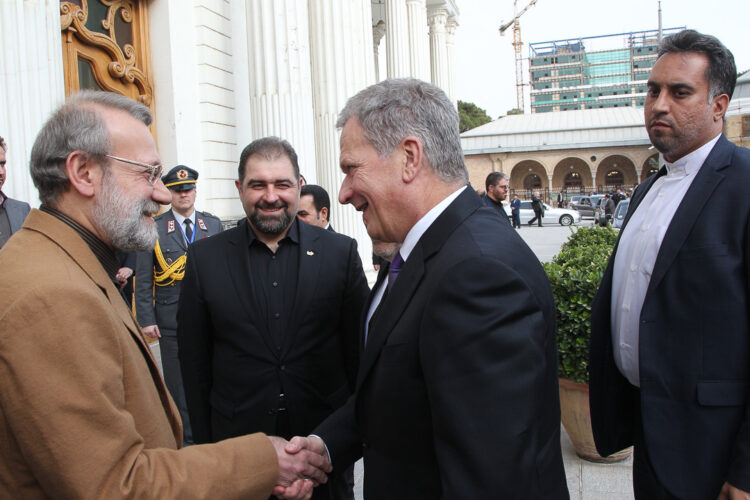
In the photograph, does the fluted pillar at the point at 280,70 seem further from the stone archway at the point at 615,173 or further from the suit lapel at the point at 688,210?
the stone archway at the point at 615,173

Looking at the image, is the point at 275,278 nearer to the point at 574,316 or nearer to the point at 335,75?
the point at 574,316

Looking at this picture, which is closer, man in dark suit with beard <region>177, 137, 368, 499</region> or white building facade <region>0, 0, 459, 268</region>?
man in dark suit with beard <region>177, 137, 368, 499</region>

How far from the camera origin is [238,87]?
8.91 meters

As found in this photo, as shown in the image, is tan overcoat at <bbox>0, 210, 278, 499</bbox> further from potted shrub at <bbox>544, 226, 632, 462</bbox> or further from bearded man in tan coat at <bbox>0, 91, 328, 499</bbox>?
potted shrub at <bbox>544, 226, 632, 462</bbox>

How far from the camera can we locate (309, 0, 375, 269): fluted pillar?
938 centimetres

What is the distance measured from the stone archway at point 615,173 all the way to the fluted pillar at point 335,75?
165ft

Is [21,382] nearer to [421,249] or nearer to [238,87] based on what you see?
[421,249]

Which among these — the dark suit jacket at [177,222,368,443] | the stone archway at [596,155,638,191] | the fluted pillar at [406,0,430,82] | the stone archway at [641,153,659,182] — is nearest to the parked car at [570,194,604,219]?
the stone archway at [641,153,659,182]

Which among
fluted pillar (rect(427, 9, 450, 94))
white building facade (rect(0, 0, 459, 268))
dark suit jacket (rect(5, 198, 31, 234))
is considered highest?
fluted pillar (rect(427, 9, 450, 94))

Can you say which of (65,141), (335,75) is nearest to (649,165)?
(335,75)

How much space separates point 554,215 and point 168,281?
96.1ft

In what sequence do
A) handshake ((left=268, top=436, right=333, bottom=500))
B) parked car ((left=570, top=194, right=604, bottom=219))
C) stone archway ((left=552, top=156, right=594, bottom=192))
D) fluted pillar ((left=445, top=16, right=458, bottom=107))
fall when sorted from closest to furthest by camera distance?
handshake ((left=268, top=436, right=333, bottom=500)) → fluted pillar ((left=445, top=16, right=458, bottom=107)) → parked car ((left=570, top=194, right=604, bottom=219)) → stone archway ((left=552, top=156, right=594, bottom=192))

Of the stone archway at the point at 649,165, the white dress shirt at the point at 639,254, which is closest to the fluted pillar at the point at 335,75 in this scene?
the white dress shirt at the point at 639,254

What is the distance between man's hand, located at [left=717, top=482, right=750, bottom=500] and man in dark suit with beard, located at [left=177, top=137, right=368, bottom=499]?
1.66 meters
